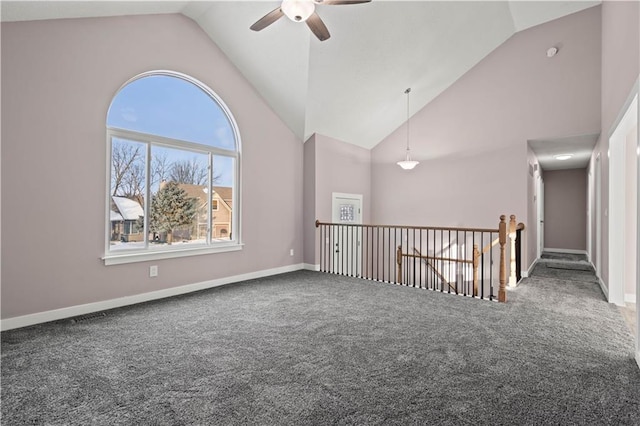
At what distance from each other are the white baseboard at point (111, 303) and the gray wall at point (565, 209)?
883cm

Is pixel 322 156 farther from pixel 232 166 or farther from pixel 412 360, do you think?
pixel 412 360

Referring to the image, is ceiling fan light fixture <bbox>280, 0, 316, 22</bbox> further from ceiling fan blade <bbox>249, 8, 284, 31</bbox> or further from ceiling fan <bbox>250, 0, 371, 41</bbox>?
ceiling fan blade <bbox>249, 8, 284, 31</bbox>

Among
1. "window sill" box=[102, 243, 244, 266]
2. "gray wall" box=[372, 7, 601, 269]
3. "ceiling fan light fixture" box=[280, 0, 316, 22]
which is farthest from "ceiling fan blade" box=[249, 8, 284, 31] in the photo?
"gray wall" box=[372, 7, 601, 269]

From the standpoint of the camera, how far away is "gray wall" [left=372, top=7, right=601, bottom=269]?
16.8 feet

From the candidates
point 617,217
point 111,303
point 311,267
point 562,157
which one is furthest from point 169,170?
point 562,157

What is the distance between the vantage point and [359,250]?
22.8 feet

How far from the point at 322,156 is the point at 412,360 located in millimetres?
4526

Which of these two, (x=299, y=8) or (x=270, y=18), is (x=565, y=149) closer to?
(x=299, y=8)

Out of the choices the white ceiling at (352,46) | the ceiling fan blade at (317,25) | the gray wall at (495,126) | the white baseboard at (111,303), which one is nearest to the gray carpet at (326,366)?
the white baseboard at (111,303)

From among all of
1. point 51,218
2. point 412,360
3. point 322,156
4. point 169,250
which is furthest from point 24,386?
point 322,156

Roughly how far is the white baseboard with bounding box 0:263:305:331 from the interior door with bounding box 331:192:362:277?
1.71 meters

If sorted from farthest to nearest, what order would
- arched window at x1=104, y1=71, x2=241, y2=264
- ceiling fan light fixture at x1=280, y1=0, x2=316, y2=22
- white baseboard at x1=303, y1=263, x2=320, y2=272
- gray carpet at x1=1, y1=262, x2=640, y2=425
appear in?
white baseboard at x1=303, y1=263, x2=320, y2=272 < arched window at x1=104, y1=71, x2=241, y2=264 < ceiling fan light fixture at x1=280, y1=0, x2=316, y2=22 < gray carpet at x1=1, y1=262, x2=640, y2=425

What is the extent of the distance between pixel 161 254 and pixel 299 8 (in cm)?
333

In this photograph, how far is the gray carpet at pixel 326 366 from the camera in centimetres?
177
